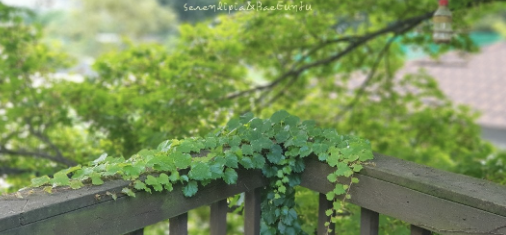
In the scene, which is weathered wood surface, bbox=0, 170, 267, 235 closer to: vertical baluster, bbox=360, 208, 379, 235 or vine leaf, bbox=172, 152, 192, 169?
vine leaf, bbox=172, 152, 192, 169

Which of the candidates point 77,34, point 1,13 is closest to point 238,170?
point 1,13

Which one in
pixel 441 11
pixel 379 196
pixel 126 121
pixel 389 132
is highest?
pixel 441 11

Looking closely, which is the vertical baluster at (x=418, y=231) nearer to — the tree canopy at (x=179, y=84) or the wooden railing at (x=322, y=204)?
the wooden railing at (x=322, y=204)

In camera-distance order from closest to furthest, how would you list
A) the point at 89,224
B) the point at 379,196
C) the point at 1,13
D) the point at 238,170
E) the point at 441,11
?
1. the point at 89,224
2. the point at 379,196
3. the point at 238,170
4. the point at 441,11
5. the point at 1,13

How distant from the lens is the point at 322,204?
1.57 metres

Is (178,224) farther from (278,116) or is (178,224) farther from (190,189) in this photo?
(278,116)

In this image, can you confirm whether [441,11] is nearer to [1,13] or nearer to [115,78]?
[115,78]

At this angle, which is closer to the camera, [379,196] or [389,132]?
[379,196]

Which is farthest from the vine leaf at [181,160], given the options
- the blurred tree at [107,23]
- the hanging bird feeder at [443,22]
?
the blurred tree at [107,23]

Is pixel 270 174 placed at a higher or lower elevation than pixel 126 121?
higher

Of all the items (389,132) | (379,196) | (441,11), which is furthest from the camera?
(389,132)

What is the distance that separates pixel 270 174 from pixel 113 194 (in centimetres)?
57

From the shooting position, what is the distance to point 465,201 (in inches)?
46.8

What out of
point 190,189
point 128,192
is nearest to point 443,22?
point 190,189
